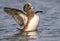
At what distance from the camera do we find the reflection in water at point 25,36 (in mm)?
12117

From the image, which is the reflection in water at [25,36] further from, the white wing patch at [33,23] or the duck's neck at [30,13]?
the duck's neck at [30,13]

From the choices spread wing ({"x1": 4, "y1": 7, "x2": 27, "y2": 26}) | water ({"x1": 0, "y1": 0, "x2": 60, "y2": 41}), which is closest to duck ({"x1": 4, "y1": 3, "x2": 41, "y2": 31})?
spread wing ({"x1": 4, "y1": 7, "x2": 27, "y2": 26})

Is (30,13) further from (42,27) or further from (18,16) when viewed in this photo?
(42,27)

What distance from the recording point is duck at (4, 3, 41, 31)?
13.1 metres

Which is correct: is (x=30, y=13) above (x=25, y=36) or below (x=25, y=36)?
above

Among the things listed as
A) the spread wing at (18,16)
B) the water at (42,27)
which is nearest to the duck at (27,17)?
the spread wing at (18,16)

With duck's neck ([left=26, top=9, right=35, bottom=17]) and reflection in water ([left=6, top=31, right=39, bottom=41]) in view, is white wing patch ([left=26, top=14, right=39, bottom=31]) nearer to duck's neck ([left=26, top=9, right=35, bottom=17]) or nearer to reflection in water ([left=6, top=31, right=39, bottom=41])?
duck's neck ([left=26, top=9, right=35, bottom=17])

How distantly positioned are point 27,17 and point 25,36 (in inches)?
33.7

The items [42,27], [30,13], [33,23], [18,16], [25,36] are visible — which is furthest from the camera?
[42,27]

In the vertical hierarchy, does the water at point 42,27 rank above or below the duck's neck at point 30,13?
below

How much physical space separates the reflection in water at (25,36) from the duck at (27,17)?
268mm

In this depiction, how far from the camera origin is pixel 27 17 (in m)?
13.2

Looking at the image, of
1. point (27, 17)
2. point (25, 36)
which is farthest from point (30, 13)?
point (25, 36)

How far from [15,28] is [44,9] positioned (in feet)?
11.4
